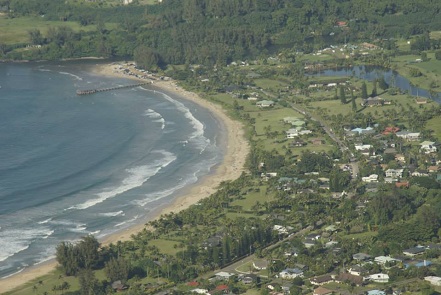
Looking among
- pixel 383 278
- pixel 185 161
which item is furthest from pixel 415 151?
pixel 383 278

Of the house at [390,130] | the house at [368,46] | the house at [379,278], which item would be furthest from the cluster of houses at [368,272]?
the house at [368,46]

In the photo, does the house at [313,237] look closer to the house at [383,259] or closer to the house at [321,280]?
the house at [383,259]

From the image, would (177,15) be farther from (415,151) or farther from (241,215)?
(241,215)

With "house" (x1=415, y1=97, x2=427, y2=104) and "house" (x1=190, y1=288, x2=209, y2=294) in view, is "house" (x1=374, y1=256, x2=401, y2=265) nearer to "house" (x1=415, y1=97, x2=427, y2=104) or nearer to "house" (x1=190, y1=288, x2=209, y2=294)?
"house" (x1=190, y1=288, x2=209, y2=294)

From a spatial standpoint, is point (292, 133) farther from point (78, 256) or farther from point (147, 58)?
point (147, 58)

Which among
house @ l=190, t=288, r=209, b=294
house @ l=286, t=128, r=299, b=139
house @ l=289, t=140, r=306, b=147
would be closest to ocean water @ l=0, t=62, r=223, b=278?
house @ l=289, t=140, r=306, b=147

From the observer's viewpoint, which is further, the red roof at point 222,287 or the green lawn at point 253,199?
the green lawn at point 253,199
